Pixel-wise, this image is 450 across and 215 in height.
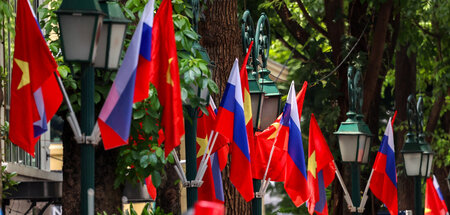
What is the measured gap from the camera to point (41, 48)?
9.72 metres

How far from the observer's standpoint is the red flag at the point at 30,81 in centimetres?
969

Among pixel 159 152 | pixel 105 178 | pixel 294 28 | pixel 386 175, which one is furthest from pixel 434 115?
pixel 105 178

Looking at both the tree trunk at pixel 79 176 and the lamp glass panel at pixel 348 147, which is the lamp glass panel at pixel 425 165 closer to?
the lamp glass panel at pixel 348 147

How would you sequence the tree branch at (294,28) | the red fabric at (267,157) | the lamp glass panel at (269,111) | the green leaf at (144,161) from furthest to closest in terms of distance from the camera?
the tree branch at (294,28) → the lamp glass panel at (269,111) → the red fabric at (267,157) → the green leaf at (144,161)

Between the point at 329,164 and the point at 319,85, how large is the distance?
4289mm

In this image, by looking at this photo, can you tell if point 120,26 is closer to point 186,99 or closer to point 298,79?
point 186,99

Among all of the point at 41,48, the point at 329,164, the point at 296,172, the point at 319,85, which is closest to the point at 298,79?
the point at 319,85

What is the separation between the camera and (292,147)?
14672mm

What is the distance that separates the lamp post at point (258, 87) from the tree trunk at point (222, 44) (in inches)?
12.7

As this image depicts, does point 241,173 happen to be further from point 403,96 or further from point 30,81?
point 403,96

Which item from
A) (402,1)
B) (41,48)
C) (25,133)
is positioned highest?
(402,1)

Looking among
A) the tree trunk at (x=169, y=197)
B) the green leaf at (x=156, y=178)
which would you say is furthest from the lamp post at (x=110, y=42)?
the tree trunk at (x=169, y=197)

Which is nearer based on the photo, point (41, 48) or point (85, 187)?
point (85, 187)

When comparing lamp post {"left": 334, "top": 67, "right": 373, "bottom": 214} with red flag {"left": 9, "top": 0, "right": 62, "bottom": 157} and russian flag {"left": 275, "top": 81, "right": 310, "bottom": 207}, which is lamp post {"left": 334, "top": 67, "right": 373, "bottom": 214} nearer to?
russian flag {"left": 275, "top": 81, "right": 310, "bottom": 207}
